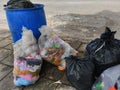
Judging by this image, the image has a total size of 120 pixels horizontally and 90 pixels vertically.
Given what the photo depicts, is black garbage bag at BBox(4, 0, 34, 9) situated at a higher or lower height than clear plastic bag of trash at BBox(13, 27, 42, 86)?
higher

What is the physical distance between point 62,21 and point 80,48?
5.48ft

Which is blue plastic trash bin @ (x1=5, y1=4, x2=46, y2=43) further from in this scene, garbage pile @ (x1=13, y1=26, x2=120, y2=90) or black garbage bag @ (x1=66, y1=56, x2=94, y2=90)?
black garbage bag @ (x1=66, y1=56, x2=94, y2=90)

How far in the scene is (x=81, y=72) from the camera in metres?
1.93

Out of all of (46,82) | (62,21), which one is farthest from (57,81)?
(62,21)

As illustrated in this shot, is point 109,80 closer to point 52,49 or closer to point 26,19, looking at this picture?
point 52,49

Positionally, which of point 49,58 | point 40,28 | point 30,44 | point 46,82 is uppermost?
point 40,28

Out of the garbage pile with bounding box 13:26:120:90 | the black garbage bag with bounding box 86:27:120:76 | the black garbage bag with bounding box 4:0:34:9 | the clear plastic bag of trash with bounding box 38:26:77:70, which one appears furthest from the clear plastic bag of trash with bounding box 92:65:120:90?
the black garbage bag with bounding box 4:0:34:9

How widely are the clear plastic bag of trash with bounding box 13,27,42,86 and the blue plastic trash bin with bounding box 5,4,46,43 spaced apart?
129 millimetres

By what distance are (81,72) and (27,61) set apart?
27.8 inches

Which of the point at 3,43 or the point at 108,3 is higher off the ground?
the point at 108,3

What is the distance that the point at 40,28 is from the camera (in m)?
2.51

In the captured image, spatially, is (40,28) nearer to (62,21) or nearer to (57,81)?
(57,81)

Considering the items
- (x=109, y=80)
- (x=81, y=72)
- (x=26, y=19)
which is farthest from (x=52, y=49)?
(x=109, y=80)

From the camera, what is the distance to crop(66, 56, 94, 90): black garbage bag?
1.94 metres
